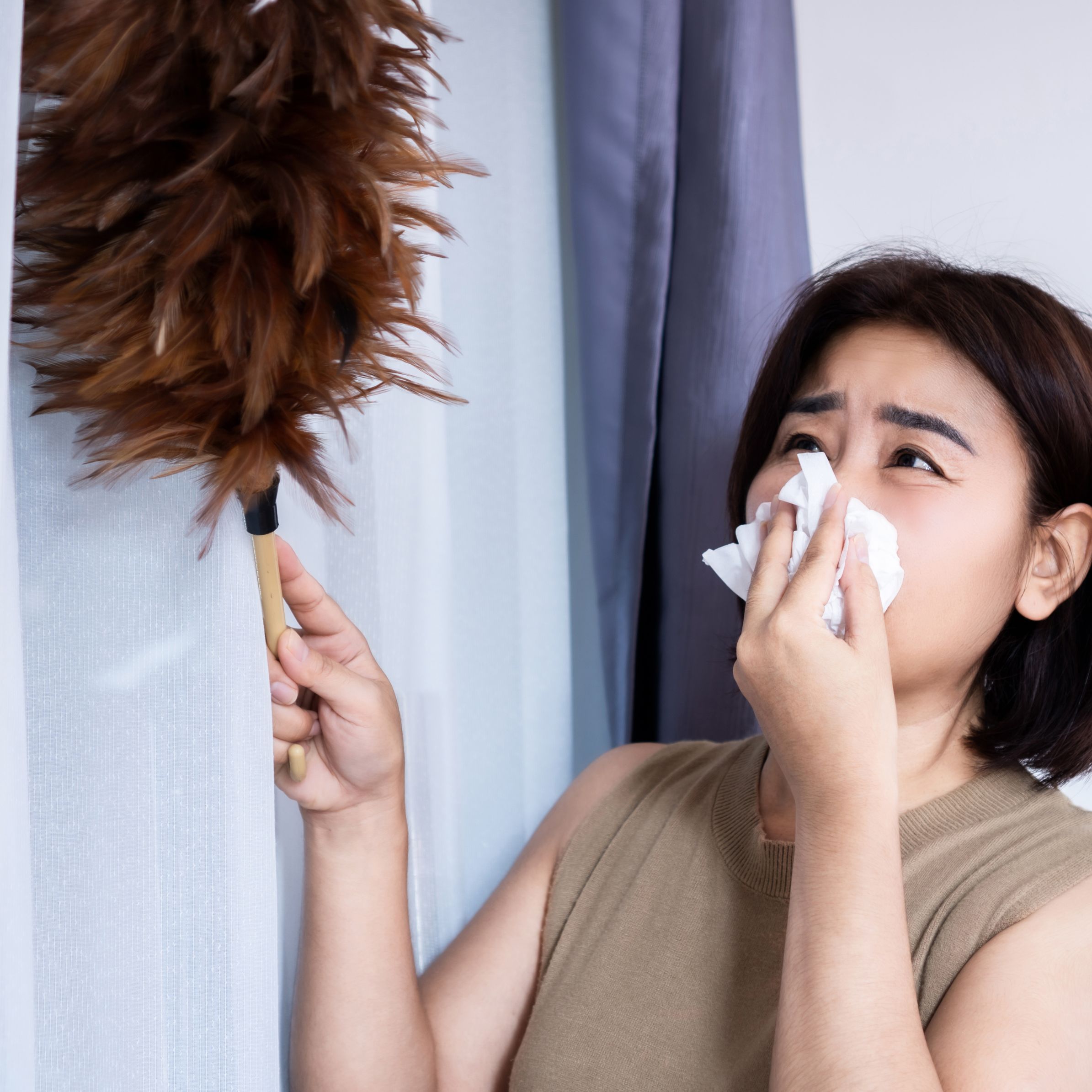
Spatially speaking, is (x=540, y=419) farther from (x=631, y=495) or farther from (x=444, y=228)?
(x=444, y=228)

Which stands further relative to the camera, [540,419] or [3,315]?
[540,419]

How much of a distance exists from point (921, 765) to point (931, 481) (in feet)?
0.89

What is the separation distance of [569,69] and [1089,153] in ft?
1.88

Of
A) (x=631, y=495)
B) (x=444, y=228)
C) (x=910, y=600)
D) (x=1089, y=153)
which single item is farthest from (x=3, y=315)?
(x=1089, y=153)

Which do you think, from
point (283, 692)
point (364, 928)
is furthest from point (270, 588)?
point (364, 928)

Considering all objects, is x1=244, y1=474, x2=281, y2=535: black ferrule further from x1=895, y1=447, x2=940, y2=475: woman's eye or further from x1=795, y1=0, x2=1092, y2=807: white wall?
x1=795, y1=0, x2=1092, y2=807: white wall

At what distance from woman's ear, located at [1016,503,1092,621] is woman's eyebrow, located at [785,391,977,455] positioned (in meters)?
0.12

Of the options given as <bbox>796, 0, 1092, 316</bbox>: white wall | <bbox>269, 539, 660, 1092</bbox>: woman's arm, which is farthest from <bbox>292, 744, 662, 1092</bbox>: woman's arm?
<bbox>796, 0, 1092, 316</bbox>: white wall

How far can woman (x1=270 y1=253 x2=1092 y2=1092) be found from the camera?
0.72 meters

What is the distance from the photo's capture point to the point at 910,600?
0.85 meters

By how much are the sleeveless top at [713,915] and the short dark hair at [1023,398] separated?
0.05m

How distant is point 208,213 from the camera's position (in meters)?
0.51

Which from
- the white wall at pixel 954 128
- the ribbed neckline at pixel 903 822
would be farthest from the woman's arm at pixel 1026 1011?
the white wall at pixel 954 128

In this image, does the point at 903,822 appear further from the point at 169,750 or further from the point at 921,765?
the point at 169,750
